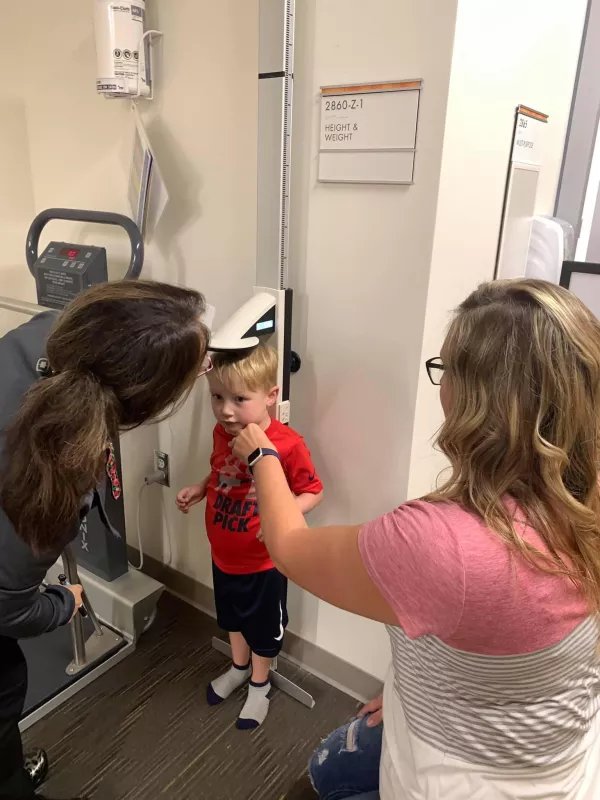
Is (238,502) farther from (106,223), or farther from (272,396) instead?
(106,223)

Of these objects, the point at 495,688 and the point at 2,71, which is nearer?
the point at 495,688

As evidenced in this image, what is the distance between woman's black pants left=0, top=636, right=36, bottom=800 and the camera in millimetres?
1305

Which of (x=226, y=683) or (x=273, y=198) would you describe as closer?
(x=273, y=198)

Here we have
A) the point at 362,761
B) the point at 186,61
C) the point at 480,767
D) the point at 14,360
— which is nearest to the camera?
the point at 480,767

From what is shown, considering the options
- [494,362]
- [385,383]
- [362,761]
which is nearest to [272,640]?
[362,761]

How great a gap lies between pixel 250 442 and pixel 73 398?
18.4 inches

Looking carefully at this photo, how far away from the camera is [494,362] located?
34.1 inches

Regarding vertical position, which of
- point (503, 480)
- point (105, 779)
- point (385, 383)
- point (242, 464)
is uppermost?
point (503, 480)

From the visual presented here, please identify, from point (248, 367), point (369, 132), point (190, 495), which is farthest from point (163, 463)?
Result: point (369, 132)

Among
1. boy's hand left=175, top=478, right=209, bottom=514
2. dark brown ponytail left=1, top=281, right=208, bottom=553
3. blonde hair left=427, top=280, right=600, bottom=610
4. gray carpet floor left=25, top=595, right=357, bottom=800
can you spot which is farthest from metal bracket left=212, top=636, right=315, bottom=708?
blonde hair left=427, top=280, right=600, bottom=610

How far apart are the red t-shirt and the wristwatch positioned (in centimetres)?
36

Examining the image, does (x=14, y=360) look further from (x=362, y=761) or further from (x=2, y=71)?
(x=2, y=71)

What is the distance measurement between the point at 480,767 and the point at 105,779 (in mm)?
1155

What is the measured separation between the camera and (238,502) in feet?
5.74
